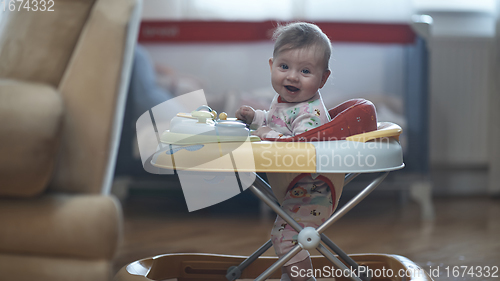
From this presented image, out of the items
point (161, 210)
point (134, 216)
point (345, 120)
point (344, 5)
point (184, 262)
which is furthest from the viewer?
point (344, 5)

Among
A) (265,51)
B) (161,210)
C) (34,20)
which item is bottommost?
(161,210)

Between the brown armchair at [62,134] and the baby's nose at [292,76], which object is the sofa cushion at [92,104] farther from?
the baby's nose at [292,76]

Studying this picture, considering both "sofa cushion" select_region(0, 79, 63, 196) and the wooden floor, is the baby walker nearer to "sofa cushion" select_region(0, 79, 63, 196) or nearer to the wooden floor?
"sofa cushion" select_region(0, 79, 63, 196)

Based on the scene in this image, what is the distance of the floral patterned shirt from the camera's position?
2.60 ft

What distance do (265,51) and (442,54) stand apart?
0.91 metres

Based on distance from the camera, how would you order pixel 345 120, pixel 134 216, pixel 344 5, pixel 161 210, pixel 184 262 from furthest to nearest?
pixel 344 5 < pixel 161 210 < pixel 134 216 < pixel 184 262 < pixel 345 120

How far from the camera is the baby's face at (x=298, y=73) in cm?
80

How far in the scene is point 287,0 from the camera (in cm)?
215

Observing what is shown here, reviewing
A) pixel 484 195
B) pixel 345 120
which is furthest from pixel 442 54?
pixel 345 120

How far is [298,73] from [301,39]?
0.06 m

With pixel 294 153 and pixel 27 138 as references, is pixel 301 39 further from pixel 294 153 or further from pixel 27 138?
pixel 27 138

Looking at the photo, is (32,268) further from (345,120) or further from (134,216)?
(134,216)

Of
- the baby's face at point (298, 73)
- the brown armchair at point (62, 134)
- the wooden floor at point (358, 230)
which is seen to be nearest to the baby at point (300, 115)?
the baby's face at point (298, 73)

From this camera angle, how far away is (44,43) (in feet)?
2.21
